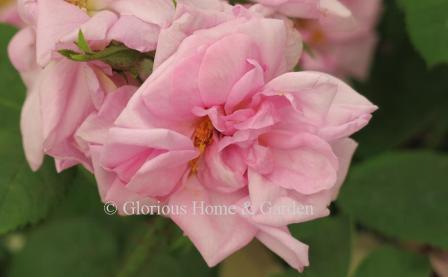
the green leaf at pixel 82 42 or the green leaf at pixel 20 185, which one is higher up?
the green leaf at pixel 82 42

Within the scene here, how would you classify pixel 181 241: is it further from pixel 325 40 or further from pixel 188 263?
pixel 325 40

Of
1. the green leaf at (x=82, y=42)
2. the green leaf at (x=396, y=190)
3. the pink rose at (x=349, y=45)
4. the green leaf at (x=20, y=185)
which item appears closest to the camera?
the green leaf at (x=82, y=42)

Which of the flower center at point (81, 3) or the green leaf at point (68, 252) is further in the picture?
the green leaf at point (68, 252)

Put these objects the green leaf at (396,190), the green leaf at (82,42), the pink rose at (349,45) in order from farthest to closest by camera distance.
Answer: the pink rose at (349,45)
the green leaf at (396,190)
the green leaf at (82,42)

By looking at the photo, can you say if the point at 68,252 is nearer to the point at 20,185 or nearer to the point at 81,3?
the point at 20,185

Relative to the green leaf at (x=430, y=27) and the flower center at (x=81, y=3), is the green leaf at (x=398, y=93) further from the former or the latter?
the flower center at (x=81, y=3)

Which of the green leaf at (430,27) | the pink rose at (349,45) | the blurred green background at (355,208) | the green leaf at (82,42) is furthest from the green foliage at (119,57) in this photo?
the pink rose at (349,45)

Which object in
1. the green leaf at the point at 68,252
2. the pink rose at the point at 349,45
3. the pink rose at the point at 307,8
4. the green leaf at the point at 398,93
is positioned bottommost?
the green leaf at the point at 68,252
